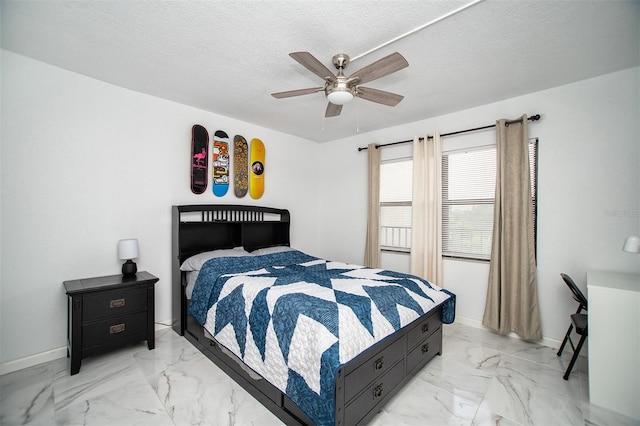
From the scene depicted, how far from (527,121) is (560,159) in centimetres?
51

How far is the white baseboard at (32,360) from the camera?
225cm

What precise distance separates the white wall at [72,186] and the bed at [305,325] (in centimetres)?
38

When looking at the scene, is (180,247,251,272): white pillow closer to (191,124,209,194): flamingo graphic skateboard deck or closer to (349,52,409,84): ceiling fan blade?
(191,124,209,194): flamingo graphic skateboard deck

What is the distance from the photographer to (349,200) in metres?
4.62

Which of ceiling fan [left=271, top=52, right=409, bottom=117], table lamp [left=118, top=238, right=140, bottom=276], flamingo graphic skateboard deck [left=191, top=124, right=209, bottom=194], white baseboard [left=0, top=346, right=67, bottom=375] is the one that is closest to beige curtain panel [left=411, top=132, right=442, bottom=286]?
ceiling fan [left=271, top=52, right=409, bottom=117]


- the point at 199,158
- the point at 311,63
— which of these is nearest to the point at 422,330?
the point at 311,63

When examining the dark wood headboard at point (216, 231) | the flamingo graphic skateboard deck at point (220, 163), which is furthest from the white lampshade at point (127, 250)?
the flamingo graphic skateboard deck at point (220, 163)

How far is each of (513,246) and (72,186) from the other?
14.6 feet

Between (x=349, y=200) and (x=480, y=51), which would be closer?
(x=480, y=51)

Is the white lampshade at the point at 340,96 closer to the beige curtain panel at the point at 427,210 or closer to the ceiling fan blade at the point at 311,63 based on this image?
the ceiling fan blade at the point at 311,63

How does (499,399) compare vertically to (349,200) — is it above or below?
below

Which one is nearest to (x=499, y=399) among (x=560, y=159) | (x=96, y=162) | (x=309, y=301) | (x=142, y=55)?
(x=309, y=301)

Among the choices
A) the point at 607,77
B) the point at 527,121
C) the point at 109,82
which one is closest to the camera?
the point at 607,77

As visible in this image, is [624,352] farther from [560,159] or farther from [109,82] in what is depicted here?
[109,82]
